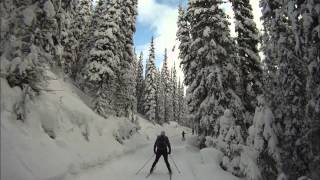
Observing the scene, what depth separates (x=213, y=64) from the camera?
25.4 m

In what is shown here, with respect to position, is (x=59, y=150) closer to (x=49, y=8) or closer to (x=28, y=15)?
(x=49, y=8)

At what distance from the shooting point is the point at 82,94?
134ft

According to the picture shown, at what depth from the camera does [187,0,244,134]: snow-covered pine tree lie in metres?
24.2

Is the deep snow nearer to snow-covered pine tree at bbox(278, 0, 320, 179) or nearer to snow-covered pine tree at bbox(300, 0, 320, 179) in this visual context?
snow-covered pine tree at bbox(278, 0, 320, 179)

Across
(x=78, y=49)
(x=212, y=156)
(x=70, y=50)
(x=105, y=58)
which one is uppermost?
(x=78, y=49)

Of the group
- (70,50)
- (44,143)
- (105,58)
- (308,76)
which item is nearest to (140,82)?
(70,50)

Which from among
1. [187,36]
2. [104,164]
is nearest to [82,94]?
[187,36]

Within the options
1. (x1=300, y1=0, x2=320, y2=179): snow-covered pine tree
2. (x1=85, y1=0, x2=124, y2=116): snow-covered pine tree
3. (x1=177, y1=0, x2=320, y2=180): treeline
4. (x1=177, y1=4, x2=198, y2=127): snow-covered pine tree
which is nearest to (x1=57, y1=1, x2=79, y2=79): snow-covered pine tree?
(x1=85, y1=0, x2=124, y2=116): snow-covered pine tree

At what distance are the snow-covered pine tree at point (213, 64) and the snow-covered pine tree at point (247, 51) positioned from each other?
1.57m

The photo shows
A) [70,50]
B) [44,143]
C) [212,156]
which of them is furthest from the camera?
[70,50]

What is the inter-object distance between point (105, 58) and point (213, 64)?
12398mm

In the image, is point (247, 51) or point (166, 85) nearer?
point (247, 51)

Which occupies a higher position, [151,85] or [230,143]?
[151,85]

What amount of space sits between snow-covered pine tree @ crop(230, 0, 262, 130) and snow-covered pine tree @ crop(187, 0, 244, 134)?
61.9 inches
